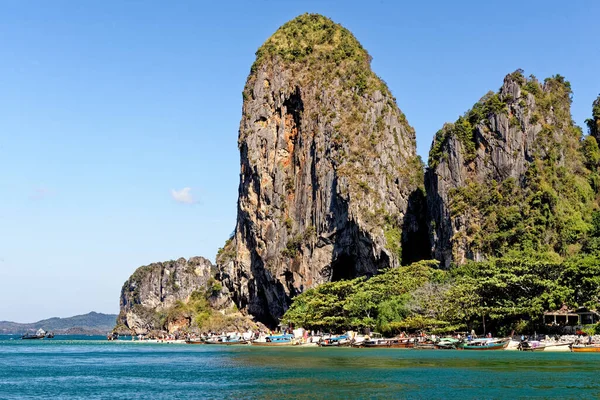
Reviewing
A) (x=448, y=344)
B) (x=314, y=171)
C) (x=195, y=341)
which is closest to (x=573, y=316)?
(x=448, y=344)

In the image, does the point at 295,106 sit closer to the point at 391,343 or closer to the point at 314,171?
the point at 314,171

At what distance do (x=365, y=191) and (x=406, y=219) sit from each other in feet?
29.2

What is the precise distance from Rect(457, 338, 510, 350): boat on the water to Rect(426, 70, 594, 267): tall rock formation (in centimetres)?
2511


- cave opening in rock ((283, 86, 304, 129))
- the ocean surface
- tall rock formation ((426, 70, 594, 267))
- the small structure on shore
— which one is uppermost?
cave opening in rock ((283, 86, 304, 129))

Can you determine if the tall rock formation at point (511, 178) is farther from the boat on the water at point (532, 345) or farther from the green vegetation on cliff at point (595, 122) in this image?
the boat on the water at point (532, 345)

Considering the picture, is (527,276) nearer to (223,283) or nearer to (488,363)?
(488,363)

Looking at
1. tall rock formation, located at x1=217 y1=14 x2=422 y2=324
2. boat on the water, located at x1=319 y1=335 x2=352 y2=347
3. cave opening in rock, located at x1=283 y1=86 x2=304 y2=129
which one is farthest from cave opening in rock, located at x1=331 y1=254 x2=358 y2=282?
boat on the water, located at x1=319 y1=335 x2=352 y2=347

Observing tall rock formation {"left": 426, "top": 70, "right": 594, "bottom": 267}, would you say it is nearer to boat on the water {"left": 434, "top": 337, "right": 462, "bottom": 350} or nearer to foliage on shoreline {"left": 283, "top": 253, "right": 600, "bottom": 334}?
foliage on shoreline {"left": 283, "top": 253, "right": 600, "bottom": 334}

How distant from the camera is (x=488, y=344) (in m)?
69.9

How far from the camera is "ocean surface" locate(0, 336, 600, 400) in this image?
129ft

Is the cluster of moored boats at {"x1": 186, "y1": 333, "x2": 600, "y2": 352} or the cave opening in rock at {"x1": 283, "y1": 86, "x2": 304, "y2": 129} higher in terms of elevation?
the cave opening in rock at {"x1": 283, "y1": 86, "x2": 304, "y2": 129}

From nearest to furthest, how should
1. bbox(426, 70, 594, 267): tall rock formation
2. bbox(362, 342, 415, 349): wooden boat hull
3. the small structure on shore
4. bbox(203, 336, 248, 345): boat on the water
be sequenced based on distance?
the small structure on shore < bbox(362, 342, 415, 349): wooden boat hull < bbox(426, 70, 594, 267): tall rock formation < bbox(203, 336, 248, 345): boat on the water

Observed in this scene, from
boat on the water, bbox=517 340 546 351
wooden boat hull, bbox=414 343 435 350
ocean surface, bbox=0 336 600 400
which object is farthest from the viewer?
wooden boat hull, bbox=414 343 435 350

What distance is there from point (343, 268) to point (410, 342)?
1741 inches
